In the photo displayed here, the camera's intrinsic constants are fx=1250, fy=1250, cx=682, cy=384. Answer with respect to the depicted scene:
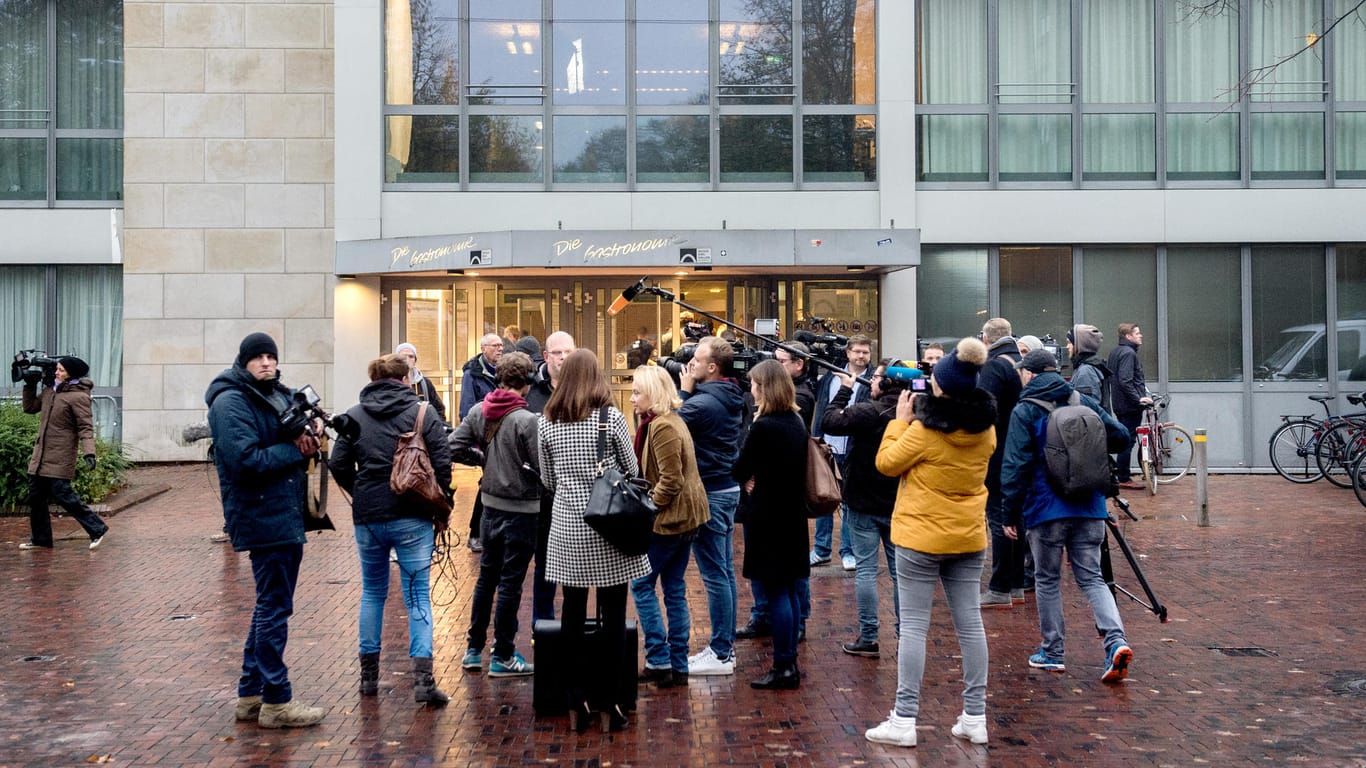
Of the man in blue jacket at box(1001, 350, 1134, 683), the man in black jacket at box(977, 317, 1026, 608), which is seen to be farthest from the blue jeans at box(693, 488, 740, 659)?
the man in black jacket at box(977, 317, 1026, 608)

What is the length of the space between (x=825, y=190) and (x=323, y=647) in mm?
11383

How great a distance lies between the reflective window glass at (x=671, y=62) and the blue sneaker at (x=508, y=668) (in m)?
11.8

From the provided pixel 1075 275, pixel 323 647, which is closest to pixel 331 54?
pixel 1075 275

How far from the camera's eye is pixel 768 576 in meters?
6.96

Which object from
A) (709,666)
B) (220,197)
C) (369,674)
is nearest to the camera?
(369,674)

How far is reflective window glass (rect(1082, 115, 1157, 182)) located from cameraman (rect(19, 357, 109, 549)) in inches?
522

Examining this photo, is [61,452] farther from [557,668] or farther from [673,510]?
[673,510]

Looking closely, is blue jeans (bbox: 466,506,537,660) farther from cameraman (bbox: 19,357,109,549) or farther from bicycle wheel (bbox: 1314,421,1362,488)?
bicycle wheel (bbox: 1314,421,1362,488)

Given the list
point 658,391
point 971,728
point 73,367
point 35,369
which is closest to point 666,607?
point 658,391

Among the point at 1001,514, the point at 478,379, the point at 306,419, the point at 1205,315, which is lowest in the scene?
the point at 1001,514

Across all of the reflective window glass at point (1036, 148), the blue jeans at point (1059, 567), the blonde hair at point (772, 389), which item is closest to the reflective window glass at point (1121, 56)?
the reflective window glass at point (1036, 148)

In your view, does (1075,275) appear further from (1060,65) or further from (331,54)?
(331,54)

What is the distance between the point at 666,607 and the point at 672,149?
11.6m

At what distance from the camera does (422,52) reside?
704 inches
